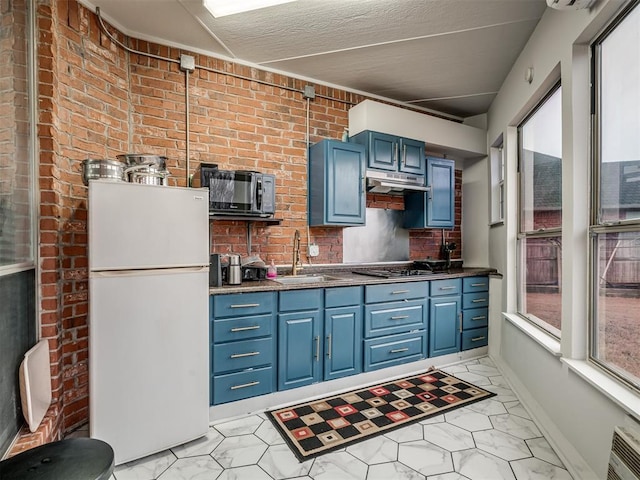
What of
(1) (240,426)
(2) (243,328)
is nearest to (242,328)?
(2) (243,328)

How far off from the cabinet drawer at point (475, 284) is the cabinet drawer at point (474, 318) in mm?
213

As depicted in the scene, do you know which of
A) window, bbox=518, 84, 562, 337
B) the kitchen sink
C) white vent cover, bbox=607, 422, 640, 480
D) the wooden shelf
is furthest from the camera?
the kitchen sink

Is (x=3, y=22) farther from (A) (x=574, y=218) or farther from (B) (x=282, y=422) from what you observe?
(A) (x=574, y=218)

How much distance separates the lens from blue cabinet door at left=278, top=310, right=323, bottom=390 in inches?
101

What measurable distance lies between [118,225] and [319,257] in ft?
6.51

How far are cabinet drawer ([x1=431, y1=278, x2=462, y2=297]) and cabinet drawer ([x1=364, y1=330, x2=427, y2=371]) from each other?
0.42 m

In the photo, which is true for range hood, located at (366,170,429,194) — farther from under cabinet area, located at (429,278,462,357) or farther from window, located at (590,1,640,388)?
window, located at (590,1,640,388)

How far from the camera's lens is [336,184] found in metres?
3.23

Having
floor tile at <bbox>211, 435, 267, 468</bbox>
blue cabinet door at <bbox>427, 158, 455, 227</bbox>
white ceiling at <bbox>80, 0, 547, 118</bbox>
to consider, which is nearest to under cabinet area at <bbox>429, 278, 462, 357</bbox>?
blue cabinet door at <bbox>427, 158, 455, 227</bbox>

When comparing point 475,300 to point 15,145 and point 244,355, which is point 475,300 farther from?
point 15,145

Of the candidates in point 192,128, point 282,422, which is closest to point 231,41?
point 192,128

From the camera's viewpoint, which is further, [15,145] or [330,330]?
[330,330]

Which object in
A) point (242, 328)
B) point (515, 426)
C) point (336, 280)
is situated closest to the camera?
point (515, 426)

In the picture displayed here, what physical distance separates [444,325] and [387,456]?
1.72 metres
